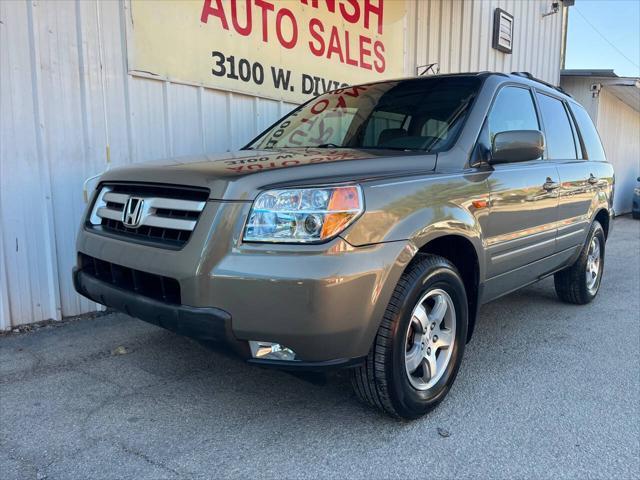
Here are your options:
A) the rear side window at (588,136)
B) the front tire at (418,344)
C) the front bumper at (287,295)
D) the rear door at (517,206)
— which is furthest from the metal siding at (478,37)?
the front bumper at (287,295)

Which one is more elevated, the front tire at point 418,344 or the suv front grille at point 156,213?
the suv front grille at point 156,213

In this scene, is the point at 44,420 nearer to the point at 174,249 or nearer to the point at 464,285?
the point at 174,249

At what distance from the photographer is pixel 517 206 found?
10.9 feet

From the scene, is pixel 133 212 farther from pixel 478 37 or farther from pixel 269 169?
pixel 478 37

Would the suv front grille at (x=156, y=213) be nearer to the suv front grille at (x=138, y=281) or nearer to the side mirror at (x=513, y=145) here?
the suv front grille at (x=138, y=281)

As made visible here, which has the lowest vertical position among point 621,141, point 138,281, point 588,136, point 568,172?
point 138,281

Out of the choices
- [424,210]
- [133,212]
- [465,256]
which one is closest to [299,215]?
[424,210]

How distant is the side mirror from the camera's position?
9.80 ft

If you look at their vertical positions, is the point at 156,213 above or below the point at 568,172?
below

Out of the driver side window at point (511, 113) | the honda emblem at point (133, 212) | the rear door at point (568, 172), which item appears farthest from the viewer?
the rear door at point (568, 172)

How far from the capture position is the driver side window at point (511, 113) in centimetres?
324

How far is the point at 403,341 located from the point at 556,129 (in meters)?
2.73

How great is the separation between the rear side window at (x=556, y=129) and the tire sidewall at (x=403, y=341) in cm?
181

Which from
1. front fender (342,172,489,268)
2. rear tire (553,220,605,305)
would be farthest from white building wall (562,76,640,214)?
front fender (342,172,489,268)
